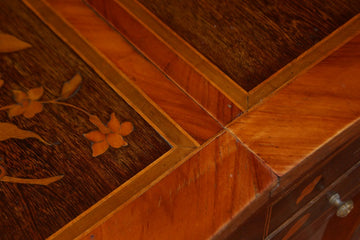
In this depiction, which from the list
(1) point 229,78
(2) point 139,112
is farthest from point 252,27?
(2) point 139,112

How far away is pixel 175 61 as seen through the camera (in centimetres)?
65

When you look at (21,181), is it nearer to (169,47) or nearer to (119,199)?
(119,199)

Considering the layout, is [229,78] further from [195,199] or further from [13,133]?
[13,133]

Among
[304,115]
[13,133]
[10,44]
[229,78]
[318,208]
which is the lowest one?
[318,208]

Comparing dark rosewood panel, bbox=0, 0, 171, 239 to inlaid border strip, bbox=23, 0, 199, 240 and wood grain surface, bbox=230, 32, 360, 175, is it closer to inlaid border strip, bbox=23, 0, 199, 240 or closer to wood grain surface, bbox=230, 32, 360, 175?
inlaid border strip, bbox=23, 0, 199, 240

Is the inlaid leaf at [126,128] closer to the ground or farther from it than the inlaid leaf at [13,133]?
closer to the ground

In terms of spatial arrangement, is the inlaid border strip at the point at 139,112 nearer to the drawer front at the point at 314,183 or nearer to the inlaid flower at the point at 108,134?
the inlaid flower at the point at 108,134

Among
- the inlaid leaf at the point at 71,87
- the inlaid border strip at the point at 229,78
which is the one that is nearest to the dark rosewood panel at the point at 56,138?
the inlaid leaf at the point at 71,87

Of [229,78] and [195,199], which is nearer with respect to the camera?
[195,199]

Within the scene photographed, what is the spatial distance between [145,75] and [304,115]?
239 mm

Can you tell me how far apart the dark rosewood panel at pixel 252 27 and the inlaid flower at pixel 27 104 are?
0.78 ft

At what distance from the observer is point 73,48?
2.21 ft

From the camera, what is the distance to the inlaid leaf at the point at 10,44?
67cm

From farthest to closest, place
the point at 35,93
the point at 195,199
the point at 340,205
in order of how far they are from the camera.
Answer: the point at 340,205, the point at 35,93, the point at 195,199
